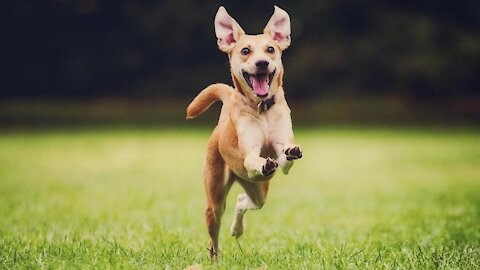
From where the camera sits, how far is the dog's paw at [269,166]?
356cm

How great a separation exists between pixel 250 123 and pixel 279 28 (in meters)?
0.69

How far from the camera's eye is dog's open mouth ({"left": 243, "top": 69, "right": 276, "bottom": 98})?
3904mm

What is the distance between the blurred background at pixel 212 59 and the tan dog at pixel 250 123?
21.9 meters

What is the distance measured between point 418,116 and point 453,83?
2.23m

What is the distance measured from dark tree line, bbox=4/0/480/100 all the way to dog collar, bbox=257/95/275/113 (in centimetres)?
2419

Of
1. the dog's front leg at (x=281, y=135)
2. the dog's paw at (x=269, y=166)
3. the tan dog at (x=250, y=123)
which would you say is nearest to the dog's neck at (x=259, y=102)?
the tan dog at (x=250, y=123)

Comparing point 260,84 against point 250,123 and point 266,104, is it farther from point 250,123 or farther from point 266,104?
point 250,123

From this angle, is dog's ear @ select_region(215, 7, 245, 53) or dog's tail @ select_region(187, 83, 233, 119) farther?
dog's tail @ select_region(187, 83, 233, 119)

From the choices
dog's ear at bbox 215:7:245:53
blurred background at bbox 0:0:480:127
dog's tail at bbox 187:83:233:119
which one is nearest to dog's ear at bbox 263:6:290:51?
dog's ear at bbox 215:7:245:53

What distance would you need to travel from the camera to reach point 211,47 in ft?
98.7

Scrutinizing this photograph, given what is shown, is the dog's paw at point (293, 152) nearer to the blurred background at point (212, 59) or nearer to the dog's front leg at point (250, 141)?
the dog's front leg at point (250, 141)

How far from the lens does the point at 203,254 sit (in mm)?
4742

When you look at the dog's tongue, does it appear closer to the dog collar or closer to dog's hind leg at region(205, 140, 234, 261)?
the dog collar

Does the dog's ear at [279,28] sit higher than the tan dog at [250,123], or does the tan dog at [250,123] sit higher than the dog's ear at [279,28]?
the dog's ear at [279,28]
